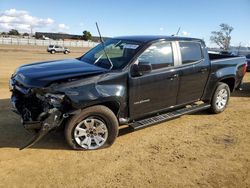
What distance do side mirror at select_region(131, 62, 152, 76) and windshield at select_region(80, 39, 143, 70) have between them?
179mm

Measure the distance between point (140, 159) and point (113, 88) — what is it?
4.14 feet

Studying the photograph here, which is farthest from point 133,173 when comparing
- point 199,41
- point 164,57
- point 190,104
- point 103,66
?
point 199,41

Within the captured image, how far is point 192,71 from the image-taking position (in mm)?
6418

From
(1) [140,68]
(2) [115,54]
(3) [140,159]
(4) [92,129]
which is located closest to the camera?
(3) [140,159]

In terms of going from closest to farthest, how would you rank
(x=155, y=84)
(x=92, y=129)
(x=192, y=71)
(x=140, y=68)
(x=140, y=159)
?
(x=140, y=159)
(x=92, y=129)
(x=140, y=68)
(x=155, y=84)
(x=192, y=71)

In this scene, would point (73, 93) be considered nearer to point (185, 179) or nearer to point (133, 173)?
point (133, 173)

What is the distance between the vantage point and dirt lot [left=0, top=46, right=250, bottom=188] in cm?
416

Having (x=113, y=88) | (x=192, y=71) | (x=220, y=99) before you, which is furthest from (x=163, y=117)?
(x=220, y=99)

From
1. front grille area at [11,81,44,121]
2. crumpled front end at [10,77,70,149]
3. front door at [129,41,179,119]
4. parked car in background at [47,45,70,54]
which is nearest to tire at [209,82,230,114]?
front door at [129,41,179,119]

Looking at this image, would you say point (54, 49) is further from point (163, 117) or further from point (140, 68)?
point (140, 68)

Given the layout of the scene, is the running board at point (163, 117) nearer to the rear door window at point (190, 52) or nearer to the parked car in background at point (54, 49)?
the rear door window at point (190, 52)

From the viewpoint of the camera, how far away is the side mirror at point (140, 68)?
533cm

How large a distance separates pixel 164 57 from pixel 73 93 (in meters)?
2.13

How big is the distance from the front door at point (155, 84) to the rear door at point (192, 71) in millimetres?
240
